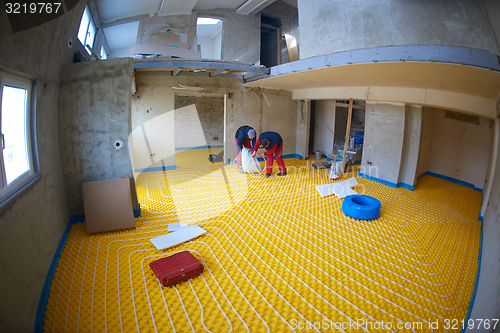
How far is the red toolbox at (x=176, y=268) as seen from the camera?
→ 9.50 ft

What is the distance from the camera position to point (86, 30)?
479 cm

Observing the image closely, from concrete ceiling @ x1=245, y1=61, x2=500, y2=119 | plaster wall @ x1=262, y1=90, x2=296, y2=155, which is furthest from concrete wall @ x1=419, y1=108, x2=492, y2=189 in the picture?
plaster wall @ x1=262, y1=90, x2=296, y2=155

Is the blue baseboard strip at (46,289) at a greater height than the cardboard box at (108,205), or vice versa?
the cardboard box at (108,205)

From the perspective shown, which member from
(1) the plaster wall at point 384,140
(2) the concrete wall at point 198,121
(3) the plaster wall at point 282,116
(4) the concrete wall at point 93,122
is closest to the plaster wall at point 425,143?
(1) the plaster wall at point 384,140

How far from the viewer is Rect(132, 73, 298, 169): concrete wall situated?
719cm

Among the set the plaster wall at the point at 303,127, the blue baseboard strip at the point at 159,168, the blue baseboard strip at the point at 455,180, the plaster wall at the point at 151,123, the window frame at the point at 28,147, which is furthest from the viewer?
the plaster wall at the point at 303,127

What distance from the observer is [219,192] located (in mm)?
6012

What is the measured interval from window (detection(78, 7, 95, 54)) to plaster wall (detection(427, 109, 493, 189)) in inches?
344

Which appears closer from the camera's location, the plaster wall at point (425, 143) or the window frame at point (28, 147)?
the window frame at point (28, 147)

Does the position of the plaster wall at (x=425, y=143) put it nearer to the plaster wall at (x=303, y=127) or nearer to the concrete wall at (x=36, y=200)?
the plaster wall at (x=303, y=127)

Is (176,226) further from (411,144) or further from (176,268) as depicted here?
(411,144)

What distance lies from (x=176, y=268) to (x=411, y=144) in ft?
20.7

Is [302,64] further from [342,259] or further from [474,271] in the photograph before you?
[474,271]

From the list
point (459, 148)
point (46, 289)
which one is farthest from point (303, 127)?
point (46, 289)
